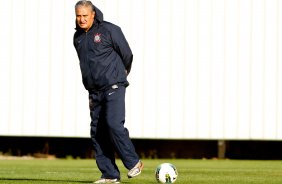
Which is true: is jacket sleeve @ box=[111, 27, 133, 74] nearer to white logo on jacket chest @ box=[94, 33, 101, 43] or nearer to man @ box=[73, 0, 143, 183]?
man @ box=[73, 0, 143, 183]

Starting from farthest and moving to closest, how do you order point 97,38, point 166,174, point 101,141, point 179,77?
point 179,77, point 101,141, point 97,38, point 166,174

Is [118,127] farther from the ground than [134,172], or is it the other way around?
[118,127]

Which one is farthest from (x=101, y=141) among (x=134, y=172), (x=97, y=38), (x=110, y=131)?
(x=97, y=38)

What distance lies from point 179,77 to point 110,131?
33.5ft

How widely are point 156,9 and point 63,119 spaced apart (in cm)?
290

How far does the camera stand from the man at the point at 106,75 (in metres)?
9.29

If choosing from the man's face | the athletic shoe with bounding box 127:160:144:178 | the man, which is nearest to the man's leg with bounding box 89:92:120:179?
the man

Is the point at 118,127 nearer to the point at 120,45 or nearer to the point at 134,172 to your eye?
the point at 134,172

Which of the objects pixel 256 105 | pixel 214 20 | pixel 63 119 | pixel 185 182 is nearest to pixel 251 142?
pixel 256 105

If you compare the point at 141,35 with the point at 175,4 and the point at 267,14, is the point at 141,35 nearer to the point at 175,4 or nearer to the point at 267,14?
the point at 175,4

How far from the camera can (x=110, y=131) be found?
9.28 meters

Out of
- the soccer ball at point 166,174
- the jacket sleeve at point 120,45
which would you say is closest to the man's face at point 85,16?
the jacket sleeve at point 120,45

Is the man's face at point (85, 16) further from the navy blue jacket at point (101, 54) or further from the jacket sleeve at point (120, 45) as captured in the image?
the jacket sleeve at point (120, 45)

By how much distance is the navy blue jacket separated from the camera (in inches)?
366
